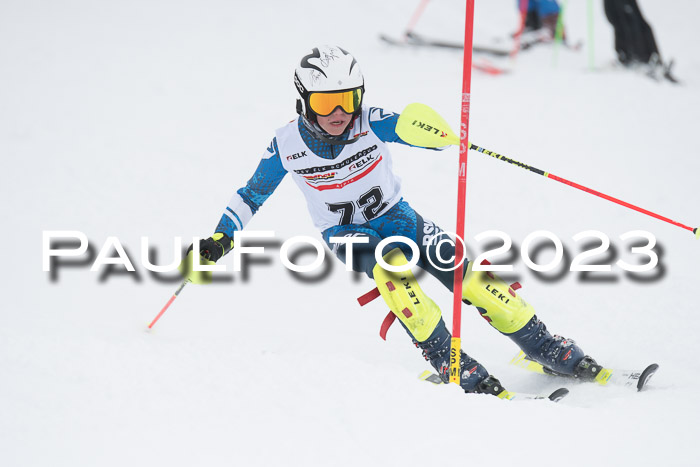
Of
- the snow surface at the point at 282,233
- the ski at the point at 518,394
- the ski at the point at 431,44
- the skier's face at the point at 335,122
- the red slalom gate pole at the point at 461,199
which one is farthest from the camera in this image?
the ski at the point at 431,44

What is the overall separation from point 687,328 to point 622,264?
93 centimetres

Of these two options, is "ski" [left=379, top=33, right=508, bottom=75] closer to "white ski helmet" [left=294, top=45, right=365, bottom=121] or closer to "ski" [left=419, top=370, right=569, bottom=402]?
"white ski helmet" [left=294, top=45, right=365, bottom=121]

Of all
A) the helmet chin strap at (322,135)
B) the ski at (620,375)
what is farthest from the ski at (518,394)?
the helmet chin strap at (322,135)

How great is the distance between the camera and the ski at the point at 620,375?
11.6 ft

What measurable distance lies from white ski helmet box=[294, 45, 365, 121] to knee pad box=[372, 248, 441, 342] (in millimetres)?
876

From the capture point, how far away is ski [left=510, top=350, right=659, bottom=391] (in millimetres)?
3549

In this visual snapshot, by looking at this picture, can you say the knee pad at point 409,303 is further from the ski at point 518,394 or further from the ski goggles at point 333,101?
the ski goggles at point 333,101

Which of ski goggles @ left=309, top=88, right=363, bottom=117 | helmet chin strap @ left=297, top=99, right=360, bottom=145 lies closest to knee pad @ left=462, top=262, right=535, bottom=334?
helmet chin strap @ left=297, top=99, right=360, bottom=145

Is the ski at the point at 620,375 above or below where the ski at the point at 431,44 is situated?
below

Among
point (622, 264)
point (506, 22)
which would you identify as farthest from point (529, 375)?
point (506, 22)

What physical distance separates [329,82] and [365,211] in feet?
2.54

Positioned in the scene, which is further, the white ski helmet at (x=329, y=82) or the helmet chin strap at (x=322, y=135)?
the helmet chin strap at (x=322, y=135)

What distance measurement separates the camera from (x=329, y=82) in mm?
3527

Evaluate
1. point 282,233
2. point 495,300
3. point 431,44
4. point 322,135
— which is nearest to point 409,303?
point 495,300
